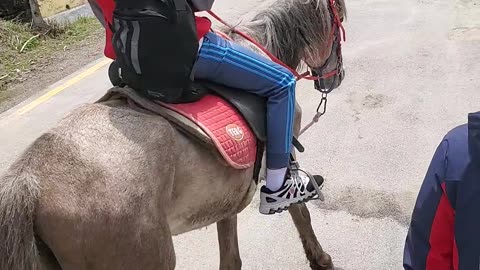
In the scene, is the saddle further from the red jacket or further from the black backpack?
the red jacket

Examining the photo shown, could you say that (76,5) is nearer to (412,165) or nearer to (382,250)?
(412,165)

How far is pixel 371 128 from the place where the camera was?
5.62m

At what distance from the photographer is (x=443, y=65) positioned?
6.97 m

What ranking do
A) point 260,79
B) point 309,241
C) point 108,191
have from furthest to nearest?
point 309,241
point 260,79
point 108,191

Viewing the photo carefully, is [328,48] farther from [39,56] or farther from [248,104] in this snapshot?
[39,56]

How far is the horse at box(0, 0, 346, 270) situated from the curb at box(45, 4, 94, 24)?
7.38 m

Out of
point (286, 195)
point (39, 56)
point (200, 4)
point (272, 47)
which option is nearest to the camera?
point (200, 4)

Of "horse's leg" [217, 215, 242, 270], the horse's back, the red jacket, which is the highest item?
the red jacket

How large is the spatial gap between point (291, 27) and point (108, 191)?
1.72 m

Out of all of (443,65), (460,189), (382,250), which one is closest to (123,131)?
(460,189)

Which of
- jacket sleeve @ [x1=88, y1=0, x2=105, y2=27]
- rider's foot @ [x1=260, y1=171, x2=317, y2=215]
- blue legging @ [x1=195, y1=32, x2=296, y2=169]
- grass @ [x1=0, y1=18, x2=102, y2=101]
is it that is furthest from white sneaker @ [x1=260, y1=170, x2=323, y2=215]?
grass @ [x1=0, y1=18, x2=102, y2=101]

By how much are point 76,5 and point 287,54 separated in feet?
24.9

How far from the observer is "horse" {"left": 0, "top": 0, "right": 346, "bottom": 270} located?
230 cm

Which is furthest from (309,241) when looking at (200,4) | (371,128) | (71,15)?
(71,15)
